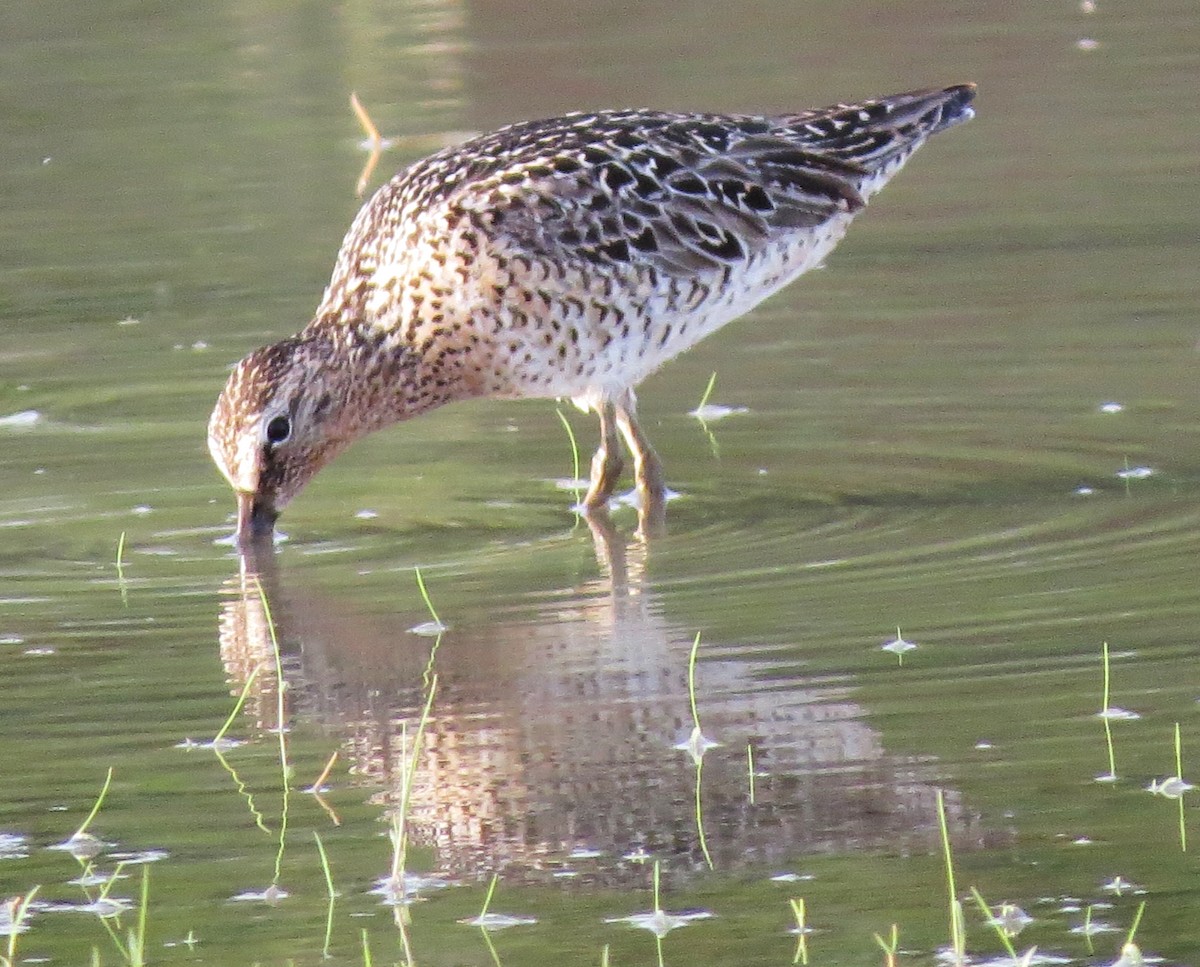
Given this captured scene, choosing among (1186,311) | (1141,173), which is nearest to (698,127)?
(1186,311)

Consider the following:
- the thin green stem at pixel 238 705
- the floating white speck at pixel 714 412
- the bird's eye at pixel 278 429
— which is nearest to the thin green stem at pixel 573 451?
the floating white speck at pixel 714 412

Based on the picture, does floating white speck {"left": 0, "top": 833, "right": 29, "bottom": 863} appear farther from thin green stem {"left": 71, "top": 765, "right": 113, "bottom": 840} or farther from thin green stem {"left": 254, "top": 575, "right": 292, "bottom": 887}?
thin green stem {"left": 254, "top": 575, "right": 292, "bottom": 887}

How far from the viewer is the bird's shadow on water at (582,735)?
598 cm

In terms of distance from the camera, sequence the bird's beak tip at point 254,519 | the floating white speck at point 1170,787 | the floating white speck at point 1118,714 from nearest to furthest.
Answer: the floating white speck at point 1170,787 → the floating white speck at point 1118,714 → the bird's beak tip at point 254,519

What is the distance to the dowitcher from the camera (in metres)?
9.54

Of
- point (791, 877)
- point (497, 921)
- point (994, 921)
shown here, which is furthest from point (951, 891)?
point (497, 921)

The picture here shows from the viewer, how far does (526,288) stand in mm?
9555

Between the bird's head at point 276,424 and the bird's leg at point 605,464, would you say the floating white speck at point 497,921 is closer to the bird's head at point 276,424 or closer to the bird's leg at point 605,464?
the bird's head at point 276,424

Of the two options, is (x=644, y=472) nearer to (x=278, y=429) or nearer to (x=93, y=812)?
(x=278, y=429)

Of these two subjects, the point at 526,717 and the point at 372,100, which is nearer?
the point at 526,717

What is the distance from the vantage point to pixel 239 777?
658 cm

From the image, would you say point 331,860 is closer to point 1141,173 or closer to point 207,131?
point 1141,173

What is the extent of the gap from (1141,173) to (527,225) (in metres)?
5.93

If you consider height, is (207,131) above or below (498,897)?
below
